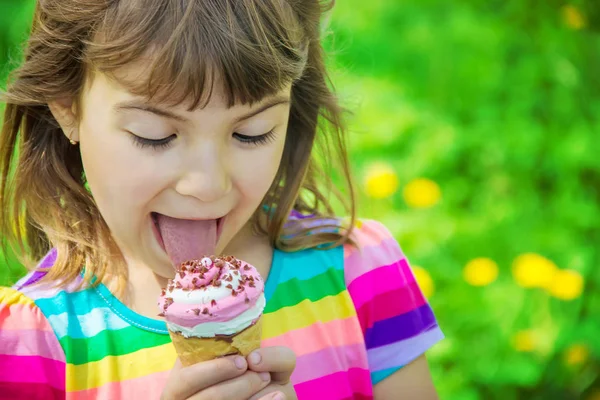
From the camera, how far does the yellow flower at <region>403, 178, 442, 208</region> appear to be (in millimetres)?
3250

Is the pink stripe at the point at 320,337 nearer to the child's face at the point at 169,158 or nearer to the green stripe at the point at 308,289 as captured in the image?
the green stripe at the point at 308,289

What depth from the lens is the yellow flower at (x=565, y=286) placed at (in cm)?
292

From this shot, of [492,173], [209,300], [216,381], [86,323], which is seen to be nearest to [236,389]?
[216,381]

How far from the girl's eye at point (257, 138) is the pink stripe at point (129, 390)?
1.55ft

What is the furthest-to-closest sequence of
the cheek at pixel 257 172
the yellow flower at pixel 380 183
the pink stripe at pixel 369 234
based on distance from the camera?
the yellow flower at pixel 380 183, the pink stripe at pixel 369 234, the cheek at pixel 257 172

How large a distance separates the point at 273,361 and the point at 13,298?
0.53m

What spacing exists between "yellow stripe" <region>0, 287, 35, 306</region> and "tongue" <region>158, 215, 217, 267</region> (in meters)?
0.29

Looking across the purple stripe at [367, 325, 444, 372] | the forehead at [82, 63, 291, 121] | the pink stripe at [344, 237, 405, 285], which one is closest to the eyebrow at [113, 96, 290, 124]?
the forehead at [82, 63, 291, 121]

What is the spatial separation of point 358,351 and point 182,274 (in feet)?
1.51

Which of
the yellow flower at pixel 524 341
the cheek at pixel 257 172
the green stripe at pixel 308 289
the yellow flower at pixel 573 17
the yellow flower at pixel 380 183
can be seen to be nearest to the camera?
the cheek at pixel 257 172

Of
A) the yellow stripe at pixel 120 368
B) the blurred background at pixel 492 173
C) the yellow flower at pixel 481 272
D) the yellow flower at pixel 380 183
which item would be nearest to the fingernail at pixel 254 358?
the yellow stripe at pixel 120 368

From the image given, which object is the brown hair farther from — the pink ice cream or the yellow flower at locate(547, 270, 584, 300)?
the yellow flower at locate(547, 270, 584, 300)

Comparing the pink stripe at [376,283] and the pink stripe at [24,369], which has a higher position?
the pink stripe at [376,283]

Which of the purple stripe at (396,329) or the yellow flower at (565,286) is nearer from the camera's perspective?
the purple stripe at (396,329)
